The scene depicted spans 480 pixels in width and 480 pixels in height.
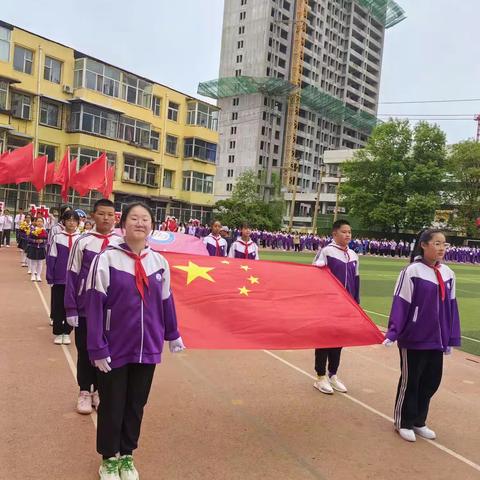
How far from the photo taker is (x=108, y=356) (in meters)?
3.38

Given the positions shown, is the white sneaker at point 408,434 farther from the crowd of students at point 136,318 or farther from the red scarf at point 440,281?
the red scarf at point 440,281

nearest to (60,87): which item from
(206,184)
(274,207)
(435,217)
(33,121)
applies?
(33,121)

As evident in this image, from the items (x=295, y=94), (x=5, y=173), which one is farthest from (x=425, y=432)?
(x=295, y=94)

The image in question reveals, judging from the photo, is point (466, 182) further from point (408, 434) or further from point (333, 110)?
point (408, 434)

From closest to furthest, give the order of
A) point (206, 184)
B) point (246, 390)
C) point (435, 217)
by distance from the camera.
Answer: point (246, 390), point (206, 184), point (435, 217)

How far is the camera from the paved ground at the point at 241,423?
3945 mm

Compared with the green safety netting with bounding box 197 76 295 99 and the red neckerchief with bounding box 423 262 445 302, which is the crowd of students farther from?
the green safety netting with bounding box 197 76 295 99

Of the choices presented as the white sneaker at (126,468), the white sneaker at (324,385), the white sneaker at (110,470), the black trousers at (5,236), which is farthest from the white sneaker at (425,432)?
the black trousers at (5,236)

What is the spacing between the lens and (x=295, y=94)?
94.7 meters

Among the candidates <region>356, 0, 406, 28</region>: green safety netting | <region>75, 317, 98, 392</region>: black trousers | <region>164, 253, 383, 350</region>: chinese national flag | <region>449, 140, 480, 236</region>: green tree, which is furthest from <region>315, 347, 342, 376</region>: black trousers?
<region>356, 0, 406, 28</region>: green safety netting

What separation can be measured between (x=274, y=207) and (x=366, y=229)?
11463mm

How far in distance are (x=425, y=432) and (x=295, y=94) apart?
94649 millimetres

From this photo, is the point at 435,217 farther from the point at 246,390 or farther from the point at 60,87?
the point at 246,390

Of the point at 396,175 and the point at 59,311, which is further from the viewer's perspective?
the point at 396,175
